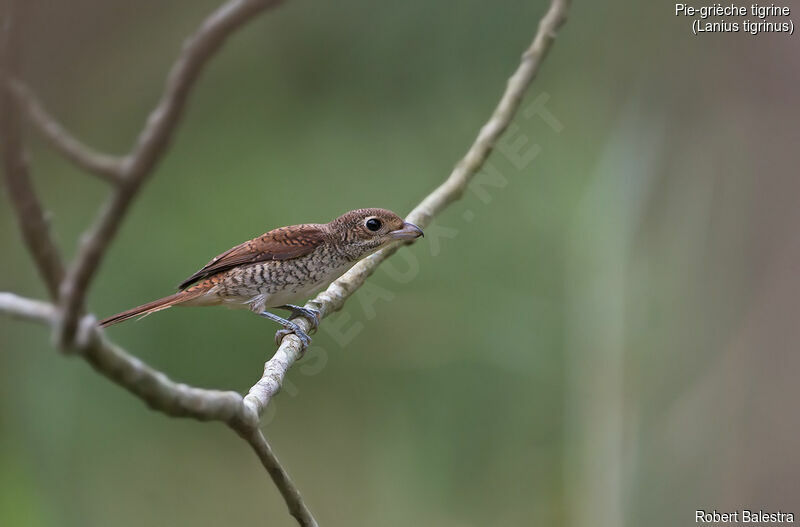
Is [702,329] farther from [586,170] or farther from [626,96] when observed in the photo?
[626,96]

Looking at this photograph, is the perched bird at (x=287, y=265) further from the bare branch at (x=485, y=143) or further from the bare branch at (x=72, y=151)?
the bare branch at (x=72, y=151)

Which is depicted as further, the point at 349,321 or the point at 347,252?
the point at 349,321

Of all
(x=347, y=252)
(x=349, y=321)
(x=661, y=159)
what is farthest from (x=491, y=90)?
(x=347, y=252)

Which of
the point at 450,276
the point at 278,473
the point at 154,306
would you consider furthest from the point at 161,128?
the point at 450,276

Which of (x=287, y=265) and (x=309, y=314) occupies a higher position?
(x=287, y=265)

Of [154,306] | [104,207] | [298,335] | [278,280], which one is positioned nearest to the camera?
[104,207]

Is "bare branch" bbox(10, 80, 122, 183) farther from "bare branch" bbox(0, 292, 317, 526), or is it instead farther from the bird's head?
the bird's head

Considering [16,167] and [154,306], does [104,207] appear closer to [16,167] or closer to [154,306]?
[16,167]
